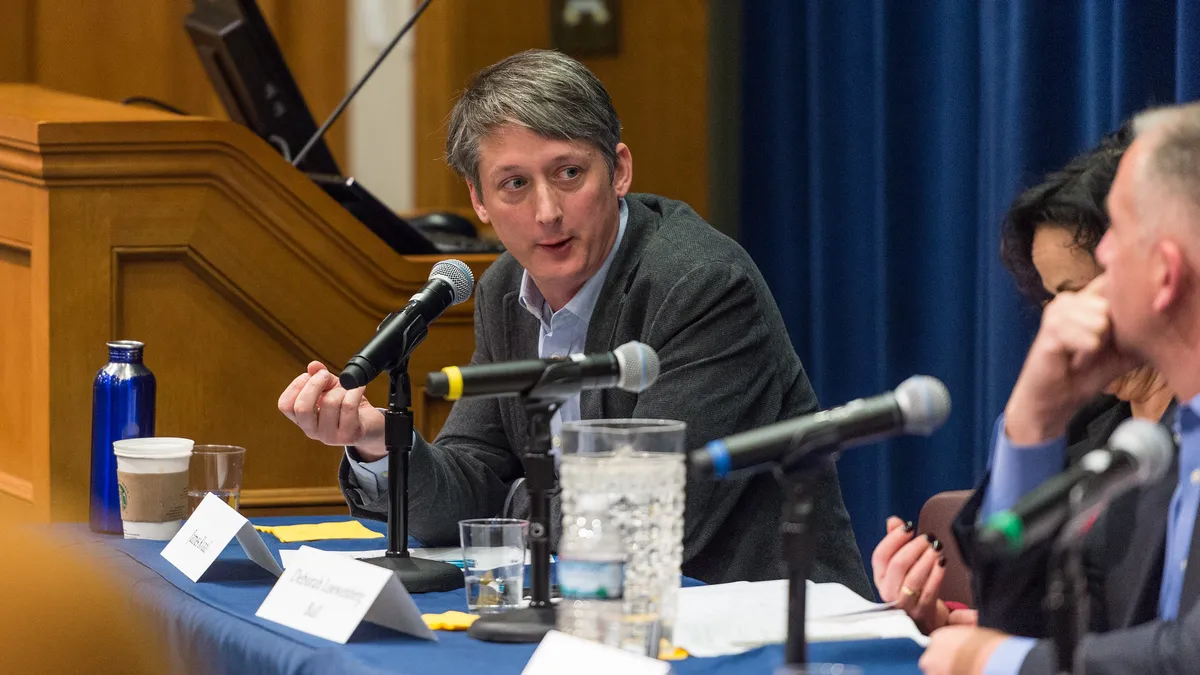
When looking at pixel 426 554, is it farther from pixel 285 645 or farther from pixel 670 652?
pixel 670 652

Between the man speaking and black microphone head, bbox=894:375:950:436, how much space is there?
0.81 m

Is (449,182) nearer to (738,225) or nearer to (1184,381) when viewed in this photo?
(738,225)

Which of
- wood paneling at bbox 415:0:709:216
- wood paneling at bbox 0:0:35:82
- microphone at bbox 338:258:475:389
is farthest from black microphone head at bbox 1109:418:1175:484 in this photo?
wood paneling at bbox 0:0:35:82

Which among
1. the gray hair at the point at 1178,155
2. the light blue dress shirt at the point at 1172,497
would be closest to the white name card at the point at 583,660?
the light blue dress shirt at the point at 1172,497

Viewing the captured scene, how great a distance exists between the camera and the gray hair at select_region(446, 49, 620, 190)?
2.24 meters

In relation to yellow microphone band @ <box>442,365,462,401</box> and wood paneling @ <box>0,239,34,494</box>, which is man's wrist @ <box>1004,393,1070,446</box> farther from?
wood paneling @ <box>0,239,34,494</box>

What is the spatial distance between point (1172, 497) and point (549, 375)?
0.60 meters

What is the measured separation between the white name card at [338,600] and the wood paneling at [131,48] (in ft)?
11.8

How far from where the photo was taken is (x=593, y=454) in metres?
1.50

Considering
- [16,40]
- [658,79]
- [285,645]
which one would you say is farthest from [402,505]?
[16,40]

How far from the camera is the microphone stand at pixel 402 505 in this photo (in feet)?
6.01

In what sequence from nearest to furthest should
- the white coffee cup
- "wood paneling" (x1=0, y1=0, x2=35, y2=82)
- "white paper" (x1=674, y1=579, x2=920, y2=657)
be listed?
"white paper" (x1=674, y1=579, x2=920, y2=657), the white coffee cup, "wood paneling" (x1=0, y1=0, x2=35, y2=82)

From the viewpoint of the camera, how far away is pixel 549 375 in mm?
1542

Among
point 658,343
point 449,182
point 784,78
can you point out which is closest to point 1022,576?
point 658,343
